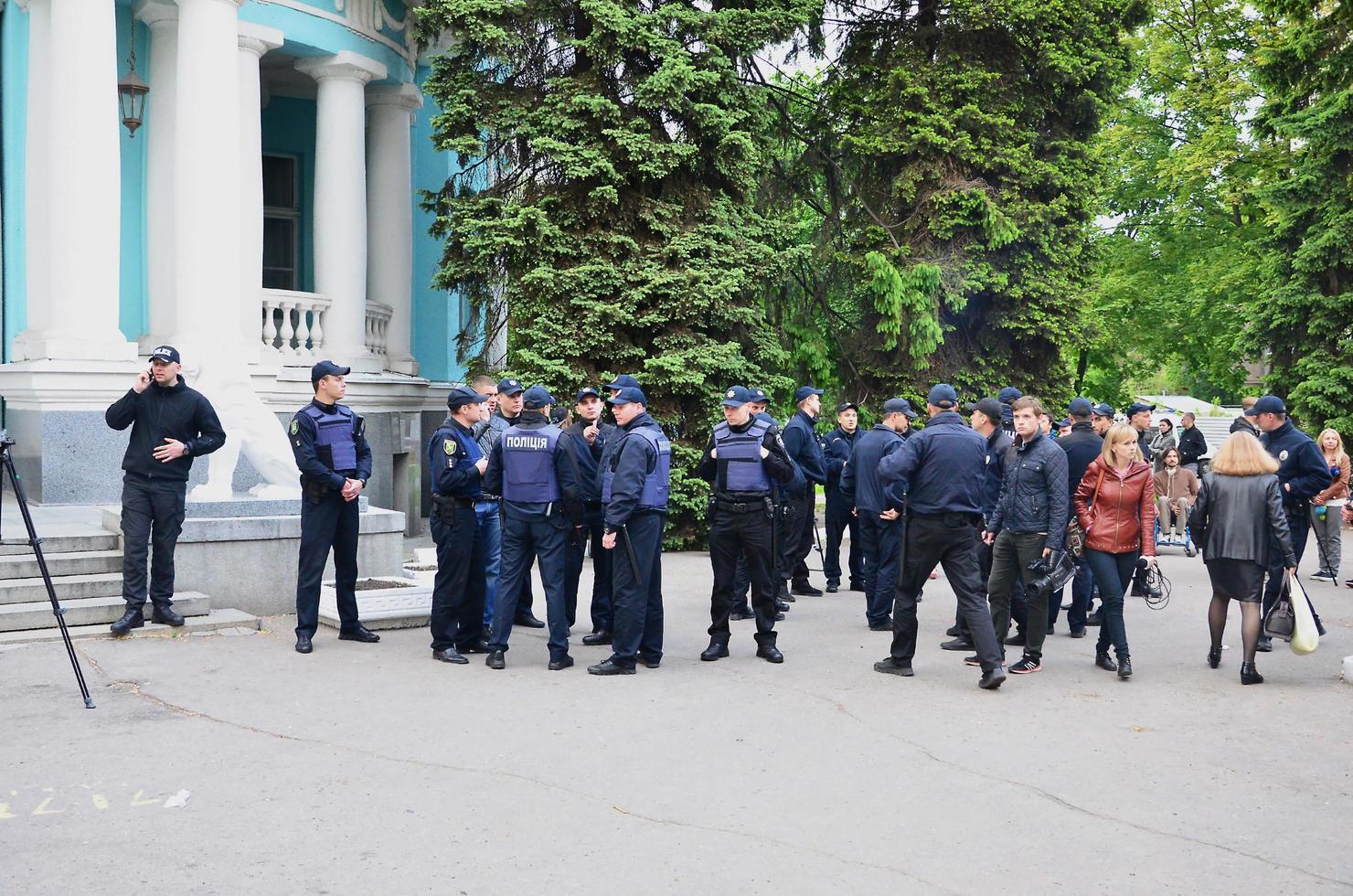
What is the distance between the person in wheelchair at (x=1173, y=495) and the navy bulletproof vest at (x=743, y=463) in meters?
10.3

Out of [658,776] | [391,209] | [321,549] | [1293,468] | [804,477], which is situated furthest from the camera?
[391,209]

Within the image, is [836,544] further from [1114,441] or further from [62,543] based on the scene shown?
[62,543]

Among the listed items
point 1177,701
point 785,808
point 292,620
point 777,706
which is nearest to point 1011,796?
point 785,808

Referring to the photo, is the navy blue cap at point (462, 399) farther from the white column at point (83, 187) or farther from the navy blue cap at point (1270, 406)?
the navy blue cap at point (1270, 406)

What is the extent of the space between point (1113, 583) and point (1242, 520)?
965 mm

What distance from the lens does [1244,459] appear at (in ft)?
28.2

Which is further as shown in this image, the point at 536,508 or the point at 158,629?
the point at 158,629

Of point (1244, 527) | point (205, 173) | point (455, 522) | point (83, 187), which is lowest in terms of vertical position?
point (455, 522)

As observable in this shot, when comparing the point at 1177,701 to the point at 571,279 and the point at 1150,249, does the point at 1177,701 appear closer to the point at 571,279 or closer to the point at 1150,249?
the point at 571,279

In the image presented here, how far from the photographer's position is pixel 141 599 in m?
9.13

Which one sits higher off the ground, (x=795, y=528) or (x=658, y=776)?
(x=795, y=528)

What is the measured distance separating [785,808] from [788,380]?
10803 millimetres

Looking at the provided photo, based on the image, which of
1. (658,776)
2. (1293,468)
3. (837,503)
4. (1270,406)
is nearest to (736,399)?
(658,776)

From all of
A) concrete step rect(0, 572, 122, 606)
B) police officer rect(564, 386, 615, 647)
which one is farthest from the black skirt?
concrete step rect(0, 572, 122, 606)
